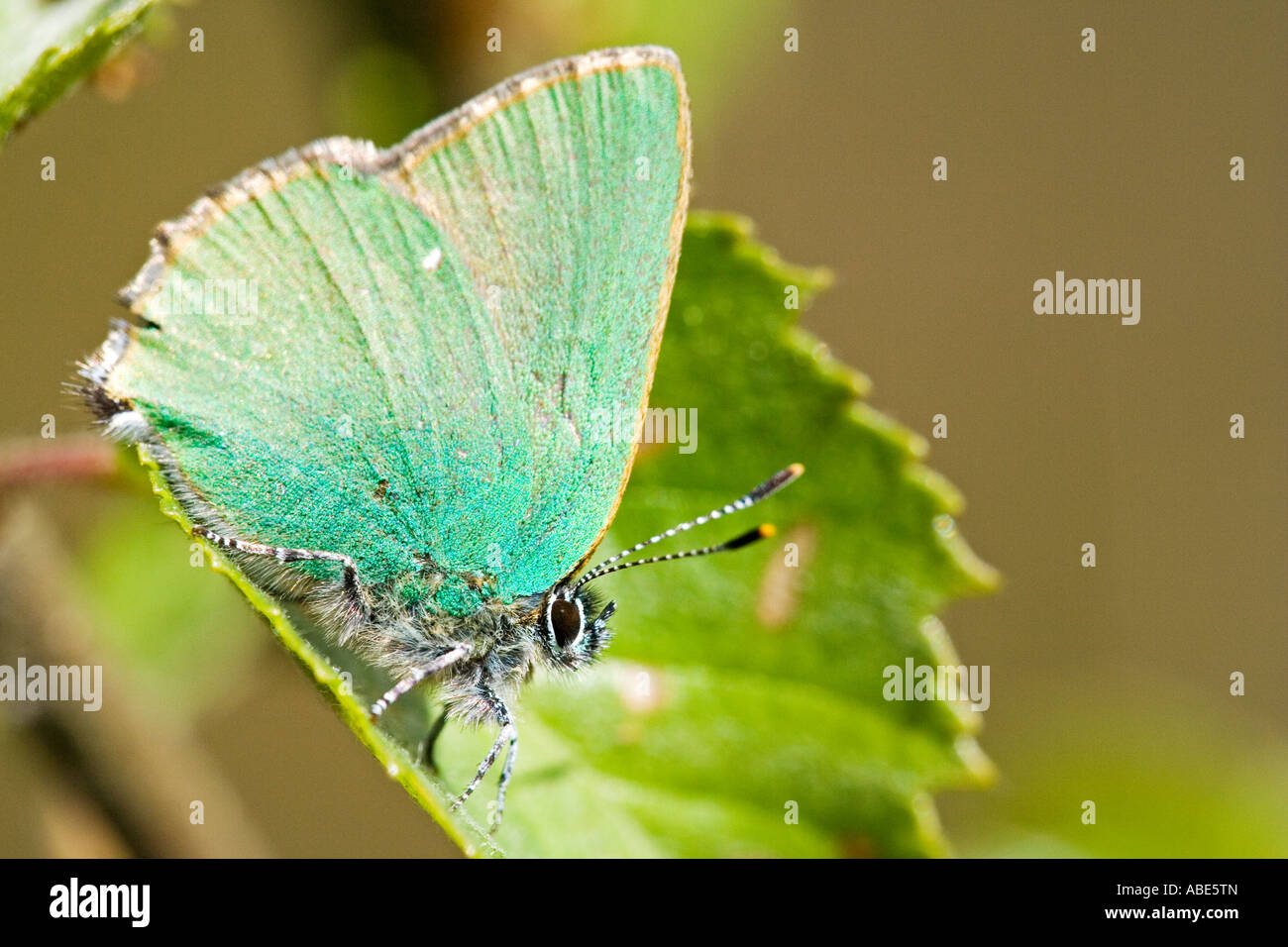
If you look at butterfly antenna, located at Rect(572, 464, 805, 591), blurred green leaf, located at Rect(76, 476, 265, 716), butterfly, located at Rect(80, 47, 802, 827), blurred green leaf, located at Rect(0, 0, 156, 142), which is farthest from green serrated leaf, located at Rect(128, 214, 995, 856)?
blurred green leaf, located at Rect(0, 0, 156, 142)

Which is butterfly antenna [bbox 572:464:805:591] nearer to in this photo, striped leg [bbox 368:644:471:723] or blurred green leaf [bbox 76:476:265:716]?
striped leg [bbox 368:644:471:723]

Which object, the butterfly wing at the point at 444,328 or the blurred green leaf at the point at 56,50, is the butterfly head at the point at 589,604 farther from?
the blurred green leaf at the point at 56,50

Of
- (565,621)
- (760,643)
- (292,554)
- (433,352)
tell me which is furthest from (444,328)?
(760,643)

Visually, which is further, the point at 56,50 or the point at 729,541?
the point at 729,541

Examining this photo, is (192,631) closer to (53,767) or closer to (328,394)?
(53,767)

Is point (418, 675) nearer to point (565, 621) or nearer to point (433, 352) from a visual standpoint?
point (565, 621)
